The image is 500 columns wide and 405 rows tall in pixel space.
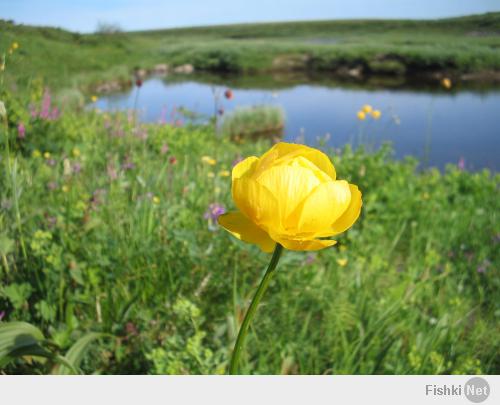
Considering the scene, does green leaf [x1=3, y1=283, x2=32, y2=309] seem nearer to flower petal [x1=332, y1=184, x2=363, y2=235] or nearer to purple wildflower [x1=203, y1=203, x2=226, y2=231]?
purple wildflower [x1=203, y1=203, x2=226, y2=231]

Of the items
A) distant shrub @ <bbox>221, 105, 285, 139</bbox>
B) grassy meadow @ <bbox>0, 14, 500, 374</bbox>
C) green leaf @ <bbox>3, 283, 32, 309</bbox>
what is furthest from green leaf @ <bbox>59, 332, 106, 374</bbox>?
distant shrub @ <bbox>221, 105, 285, 139</bbox>

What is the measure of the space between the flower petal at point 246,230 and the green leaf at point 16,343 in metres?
0.46

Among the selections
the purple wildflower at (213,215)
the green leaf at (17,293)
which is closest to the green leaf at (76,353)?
the green leaf at (17,293)

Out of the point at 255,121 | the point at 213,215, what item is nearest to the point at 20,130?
the point at 213,215

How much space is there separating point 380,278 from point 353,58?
1668 centimetres

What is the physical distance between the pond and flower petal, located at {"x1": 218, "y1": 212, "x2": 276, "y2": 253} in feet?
0.44

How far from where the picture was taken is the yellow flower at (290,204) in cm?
34

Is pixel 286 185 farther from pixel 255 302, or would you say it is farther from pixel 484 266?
pixel 484 266

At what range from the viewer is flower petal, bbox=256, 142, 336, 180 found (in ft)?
1.18

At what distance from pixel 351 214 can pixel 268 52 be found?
2338cm

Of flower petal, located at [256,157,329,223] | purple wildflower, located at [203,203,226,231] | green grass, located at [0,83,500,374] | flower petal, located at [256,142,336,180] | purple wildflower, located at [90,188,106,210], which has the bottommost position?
green grass, located at [0,83,500,374]

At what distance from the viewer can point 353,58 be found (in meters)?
16.9
